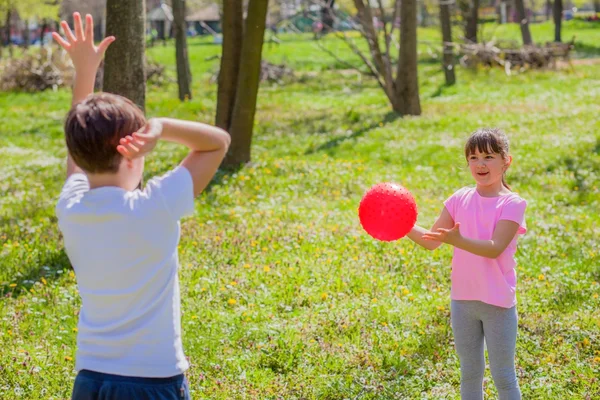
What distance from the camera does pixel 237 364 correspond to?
5250 mm

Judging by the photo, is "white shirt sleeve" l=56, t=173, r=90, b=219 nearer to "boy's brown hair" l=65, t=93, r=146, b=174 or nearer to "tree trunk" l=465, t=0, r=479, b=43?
"boy's brown hair" l=65, t=93, r=146, b=174

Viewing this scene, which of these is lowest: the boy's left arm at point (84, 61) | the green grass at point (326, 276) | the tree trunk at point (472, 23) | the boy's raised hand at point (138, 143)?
the green grass at point (326, 276)

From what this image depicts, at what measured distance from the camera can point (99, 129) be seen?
7.99 ft

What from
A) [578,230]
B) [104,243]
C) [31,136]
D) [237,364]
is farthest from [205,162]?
[31,136]

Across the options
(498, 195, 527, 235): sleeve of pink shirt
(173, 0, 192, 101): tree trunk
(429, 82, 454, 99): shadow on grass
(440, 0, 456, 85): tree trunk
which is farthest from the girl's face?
(440, 0, 456, 85): tree trunk

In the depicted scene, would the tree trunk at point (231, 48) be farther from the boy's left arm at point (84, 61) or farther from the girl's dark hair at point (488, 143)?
the boy's left arm at point (84, 61)

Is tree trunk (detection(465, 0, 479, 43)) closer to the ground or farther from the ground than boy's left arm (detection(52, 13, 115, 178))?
farther from the ground

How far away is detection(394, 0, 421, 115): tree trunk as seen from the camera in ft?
57.0

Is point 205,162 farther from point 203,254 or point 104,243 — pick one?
point 203,254

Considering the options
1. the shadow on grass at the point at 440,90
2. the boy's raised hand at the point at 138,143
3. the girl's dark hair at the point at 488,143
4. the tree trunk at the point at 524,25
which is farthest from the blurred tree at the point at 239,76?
the tree trunk at the point at 524,25

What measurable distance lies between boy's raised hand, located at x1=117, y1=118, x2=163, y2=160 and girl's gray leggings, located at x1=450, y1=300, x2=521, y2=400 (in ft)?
7.20

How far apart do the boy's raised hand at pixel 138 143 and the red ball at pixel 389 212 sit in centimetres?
188

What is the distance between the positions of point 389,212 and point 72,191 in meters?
1.86

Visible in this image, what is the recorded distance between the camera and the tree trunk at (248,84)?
10852 millimetres
